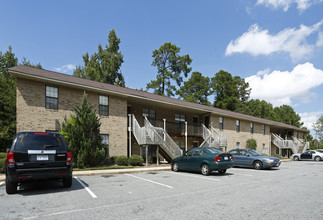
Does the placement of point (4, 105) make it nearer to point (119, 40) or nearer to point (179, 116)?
point (179, 116)

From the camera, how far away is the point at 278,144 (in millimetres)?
35875

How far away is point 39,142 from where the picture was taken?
24.3 ft

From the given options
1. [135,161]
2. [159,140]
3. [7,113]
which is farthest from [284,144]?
[7,113]

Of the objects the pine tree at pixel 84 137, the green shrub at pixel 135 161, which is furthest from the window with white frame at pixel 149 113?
the pine tree at pixel 84 137

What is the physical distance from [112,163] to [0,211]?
11859 millimetres

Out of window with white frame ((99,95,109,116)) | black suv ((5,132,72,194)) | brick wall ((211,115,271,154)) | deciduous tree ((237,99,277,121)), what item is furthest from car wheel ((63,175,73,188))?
deciduous tree ((237,99,277,121))

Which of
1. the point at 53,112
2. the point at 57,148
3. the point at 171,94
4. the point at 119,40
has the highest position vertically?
the point at 119,40

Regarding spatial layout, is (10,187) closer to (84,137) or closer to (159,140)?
(84,137)

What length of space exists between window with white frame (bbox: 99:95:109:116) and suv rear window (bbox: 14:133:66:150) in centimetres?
1005

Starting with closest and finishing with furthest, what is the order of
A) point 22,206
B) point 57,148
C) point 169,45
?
1. point 22,206
2. point 57,148
3. point 169,45

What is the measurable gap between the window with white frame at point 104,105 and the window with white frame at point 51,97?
321 cm

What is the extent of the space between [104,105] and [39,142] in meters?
10.7

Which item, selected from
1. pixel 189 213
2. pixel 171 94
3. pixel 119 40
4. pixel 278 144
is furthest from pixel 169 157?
pixel 119 40

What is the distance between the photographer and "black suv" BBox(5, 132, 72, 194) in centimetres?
693
